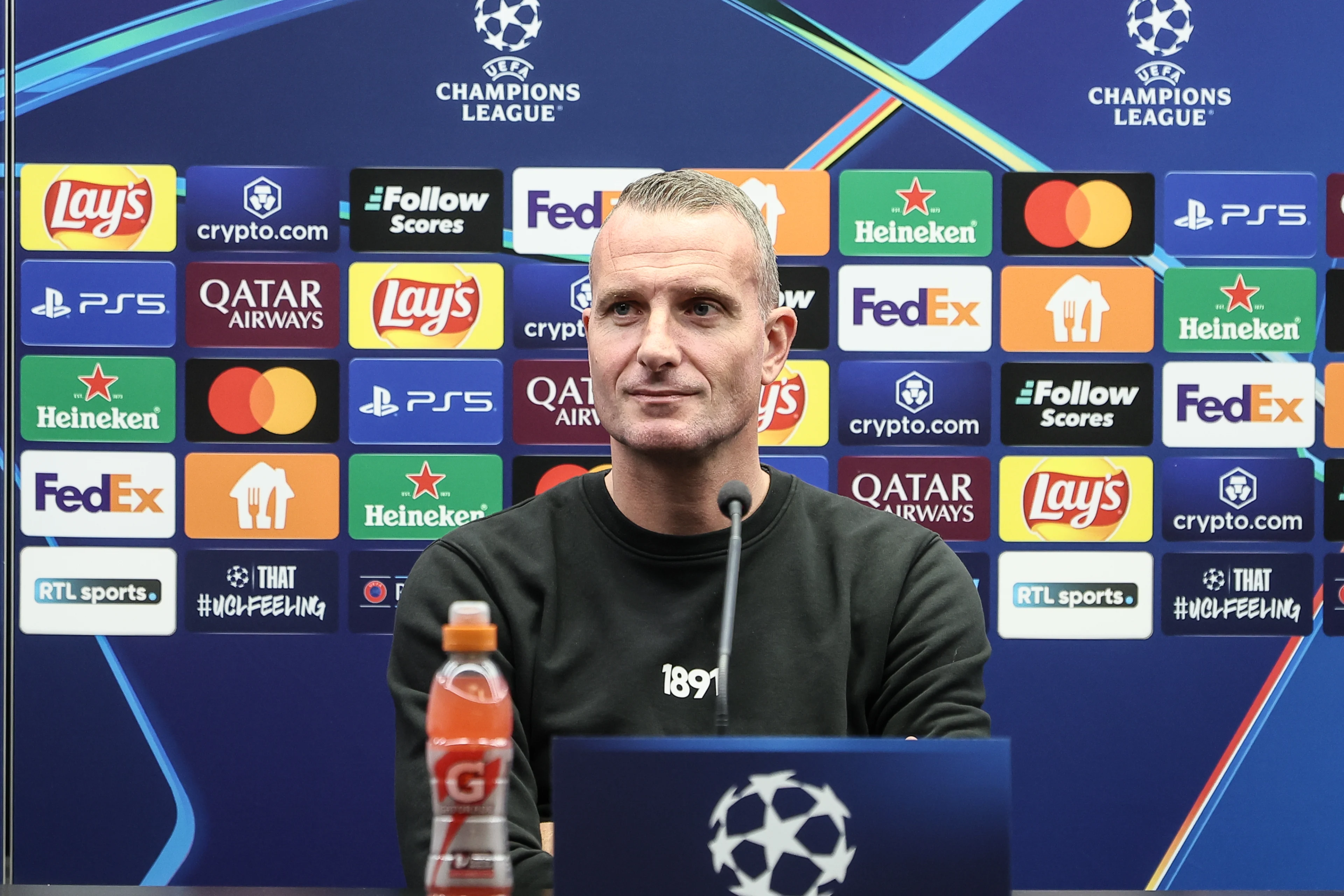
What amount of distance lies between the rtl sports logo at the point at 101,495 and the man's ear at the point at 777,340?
108 centimetres

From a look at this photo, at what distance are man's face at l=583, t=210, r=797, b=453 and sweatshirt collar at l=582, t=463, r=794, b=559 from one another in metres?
0.09

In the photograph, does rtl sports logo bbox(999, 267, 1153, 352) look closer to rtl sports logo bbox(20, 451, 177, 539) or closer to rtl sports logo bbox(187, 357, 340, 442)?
rtl sports logo bbox(187, 357, 340, 442)

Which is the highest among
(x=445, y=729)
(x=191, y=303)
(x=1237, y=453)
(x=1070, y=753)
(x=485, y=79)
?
(x=485, y=79)

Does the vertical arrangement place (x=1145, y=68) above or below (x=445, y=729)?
above

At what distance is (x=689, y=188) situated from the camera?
125cm

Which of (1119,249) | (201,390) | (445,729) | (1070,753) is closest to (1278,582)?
(1070,753)

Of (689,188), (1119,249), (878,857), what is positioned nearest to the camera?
(878,857)

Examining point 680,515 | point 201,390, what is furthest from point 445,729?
point 201,390

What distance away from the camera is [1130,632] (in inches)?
74.3

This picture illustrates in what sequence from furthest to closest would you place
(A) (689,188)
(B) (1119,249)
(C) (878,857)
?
A: (B) (1119,249), (A) (689,188), (C) (878,857)

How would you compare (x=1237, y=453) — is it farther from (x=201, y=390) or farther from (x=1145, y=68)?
(x=201, y=390)

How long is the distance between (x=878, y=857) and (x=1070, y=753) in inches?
52.8

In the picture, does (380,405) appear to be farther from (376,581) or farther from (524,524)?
(524,524)

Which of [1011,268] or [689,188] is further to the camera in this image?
[1011,268]
